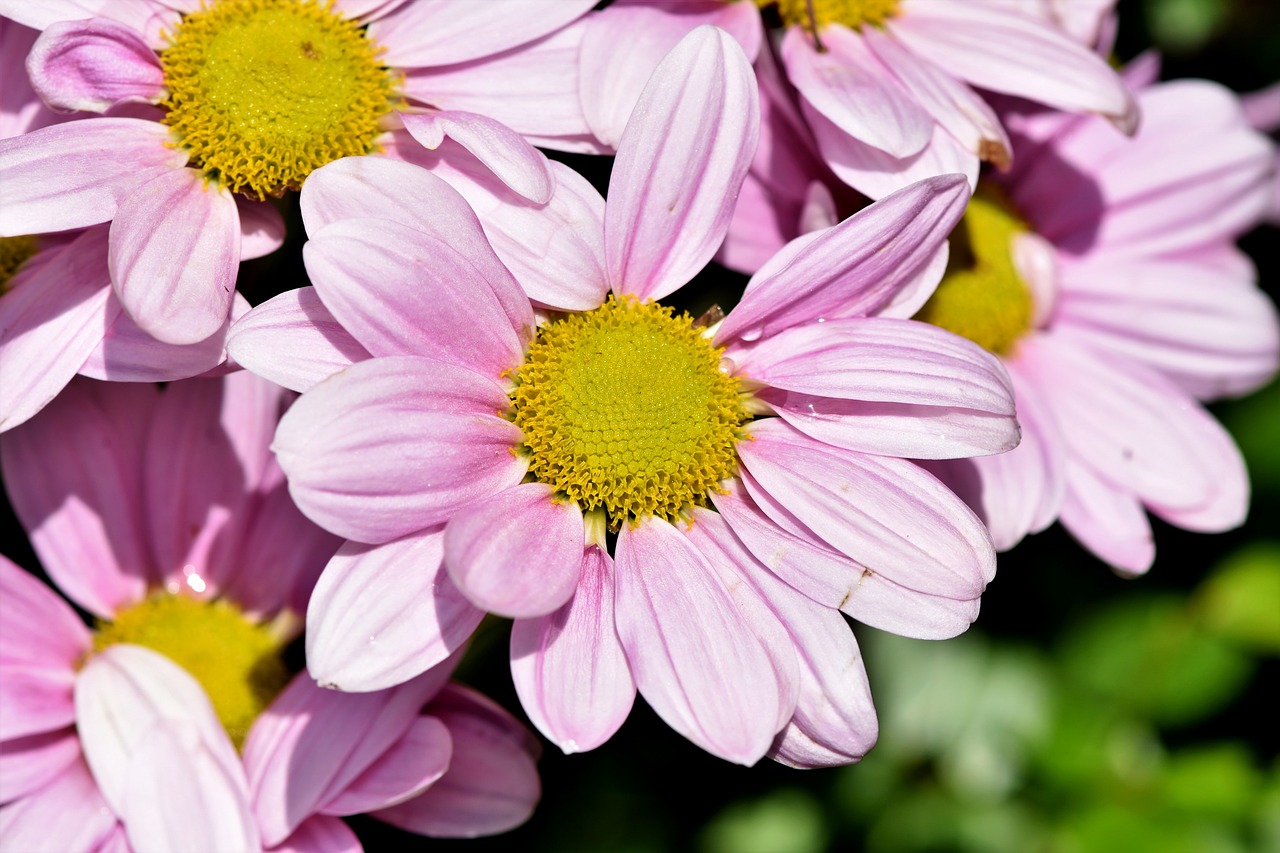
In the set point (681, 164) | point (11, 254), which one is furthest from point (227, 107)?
point (681, 164)

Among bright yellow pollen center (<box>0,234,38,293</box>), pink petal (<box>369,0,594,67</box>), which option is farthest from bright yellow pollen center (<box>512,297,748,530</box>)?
bright yellow pollen center (<box>0,234,38,293</box>)

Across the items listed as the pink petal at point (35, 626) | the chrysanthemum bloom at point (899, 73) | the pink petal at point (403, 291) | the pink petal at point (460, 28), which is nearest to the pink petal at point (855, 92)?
the chrysanthemum bloom at point (899, 73)

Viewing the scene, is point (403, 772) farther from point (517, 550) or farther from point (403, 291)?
point (403, 291)

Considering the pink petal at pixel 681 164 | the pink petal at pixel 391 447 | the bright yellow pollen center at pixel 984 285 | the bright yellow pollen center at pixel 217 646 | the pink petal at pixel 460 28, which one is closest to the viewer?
the pink petal at pixel 391 447

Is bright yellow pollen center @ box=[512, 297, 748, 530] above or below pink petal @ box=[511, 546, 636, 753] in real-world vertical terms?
above

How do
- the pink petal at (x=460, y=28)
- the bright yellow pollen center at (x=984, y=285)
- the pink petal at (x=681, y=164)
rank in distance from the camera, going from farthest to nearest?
the bright yellow pollen center at (x=984, y=285), the pink petal at (x=460, y=28), the pink petal at (x=681, y=164)

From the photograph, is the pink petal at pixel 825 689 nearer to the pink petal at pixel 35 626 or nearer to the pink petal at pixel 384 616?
the pink petal at pixel 384 616

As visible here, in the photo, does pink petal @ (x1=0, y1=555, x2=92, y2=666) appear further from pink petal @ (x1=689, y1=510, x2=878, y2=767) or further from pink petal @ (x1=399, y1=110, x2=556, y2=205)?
pink petal @ (x1=689, y1=510, x2=878, y2=767)
